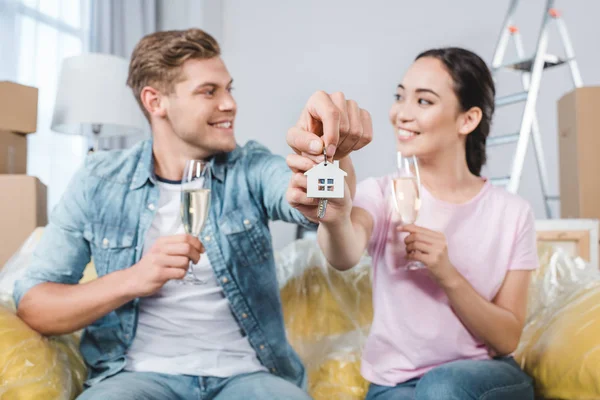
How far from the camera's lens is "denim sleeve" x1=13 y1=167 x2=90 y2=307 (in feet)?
3.84

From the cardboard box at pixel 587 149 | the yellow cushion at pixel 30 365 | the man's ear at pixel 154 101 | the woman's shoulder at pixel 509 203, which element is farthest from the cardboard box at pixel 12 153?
the cardboard box at pixel 587 149

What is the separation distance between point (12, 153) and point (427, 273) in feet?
4.85

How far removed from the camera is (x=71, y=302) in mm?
1100

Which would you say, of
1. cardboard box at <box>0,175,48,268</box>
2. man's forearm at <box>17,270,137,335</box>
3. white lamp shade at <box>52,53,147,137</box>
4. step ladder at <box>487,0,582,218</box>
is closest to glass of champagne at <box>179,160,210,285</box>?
man's forearm at <box>17,270,137,335</box>

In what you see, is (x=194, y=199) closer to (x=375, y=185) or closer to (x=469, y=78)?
(x=375, y=185)

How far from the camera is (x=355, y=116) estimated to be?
0.72 metres

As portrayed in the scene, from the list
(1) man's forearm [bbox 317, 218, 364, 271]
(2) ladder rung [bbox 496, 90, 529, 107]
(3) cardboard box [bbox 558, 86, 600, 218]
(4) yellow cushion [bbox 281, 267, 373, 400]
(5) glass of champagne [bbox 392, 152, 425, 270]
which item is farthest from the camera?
(2) ladder rung [bbox 496, 90, 529, 107]

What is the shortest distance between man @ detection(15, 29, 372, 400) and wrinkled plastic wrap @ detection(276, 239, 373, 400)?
200 mm

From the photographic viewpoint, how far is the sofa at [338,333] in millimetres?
1043

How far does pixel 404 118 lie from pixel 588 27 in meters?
2.54

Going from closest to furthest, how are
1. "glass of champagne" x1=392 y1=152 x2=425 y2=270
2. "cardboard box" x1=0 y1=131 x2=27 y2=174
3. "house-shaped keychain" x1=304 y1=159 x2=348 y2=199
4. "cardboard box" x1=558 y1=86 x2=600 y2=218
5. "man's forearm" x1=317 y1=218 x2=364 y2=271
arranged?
"house-shaped keychain" x1=304 y1=159 x2=348 y2=199 → "man's forearm" x1=317 y1=218 x2=364 y2=271 → "glass of champagne" x1=392 y1=152 x2=425 y2=270 → "cardboard box" x1=0 y1=131 x2=27 y2=174 → "cardboard box" x1=558 y1=86 x2=600 y2=218

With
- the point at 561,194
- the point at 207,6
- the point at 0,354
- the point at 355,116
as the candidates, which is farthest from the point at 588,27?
the point at 0,354

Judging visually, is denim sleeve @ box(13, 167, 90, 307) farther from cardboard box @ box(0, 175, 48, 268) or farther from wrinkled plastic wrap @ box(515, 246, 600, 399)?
wrinkled plastic wrap @ box(515, 246, 600, 399)

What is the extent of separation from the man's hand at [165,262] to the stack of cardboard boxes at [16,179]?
37.8 inches
